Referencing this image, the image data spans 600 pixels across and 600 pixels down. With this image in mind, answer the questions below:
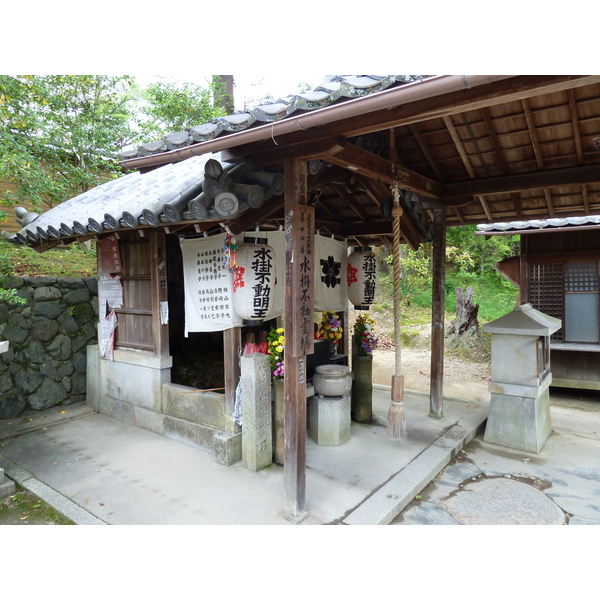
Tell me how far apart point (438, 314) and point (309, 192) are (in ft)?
11.9

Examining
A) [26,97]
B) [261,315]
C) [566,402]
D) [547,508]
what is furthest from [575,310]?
[26,97]

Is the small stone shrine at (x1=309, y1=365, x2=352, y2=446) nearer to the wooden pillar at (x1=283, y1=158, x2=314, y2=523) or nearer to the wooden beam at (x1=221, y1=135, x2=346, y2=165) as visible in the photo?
the wooden pillar at (x1=283, y1=158, x2=314, y2=523)

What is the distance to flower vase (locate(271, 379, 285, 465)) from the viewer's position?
576 centimetres

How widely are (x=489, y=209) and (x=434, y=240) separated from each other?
48.7 inches

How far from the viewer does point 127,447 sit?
6410mm

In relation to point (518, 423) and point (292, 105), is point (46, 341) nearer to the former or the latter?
point (292, 105)

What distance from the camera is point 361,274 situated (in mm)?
8047

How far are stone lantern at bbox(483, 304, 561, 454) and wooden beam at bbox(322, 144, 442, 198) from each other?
2581 mm

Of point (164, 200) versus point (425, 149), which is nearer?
point (164, 200)

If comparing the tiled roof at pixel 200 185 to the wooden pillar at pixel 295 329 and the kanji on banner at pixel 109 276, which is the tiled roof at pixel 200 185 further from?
the kanji on banner at pixel 109 276

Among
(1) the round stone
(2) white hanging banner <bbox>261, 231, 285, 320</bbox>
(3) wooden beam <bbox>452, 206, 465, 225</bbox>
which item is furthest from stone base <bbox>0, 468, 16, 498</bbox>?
(3) wooden beam <bbox>452, 206, 465, 225</bbox>

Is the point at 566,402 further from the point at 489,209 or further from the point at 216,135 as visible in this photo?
the point at 216,135

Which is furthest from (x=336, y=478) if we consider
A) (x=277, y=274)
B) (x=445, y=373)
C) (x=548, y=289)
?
(x=548, y=289)

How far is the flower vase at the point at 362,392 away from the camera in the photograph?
7410mm
